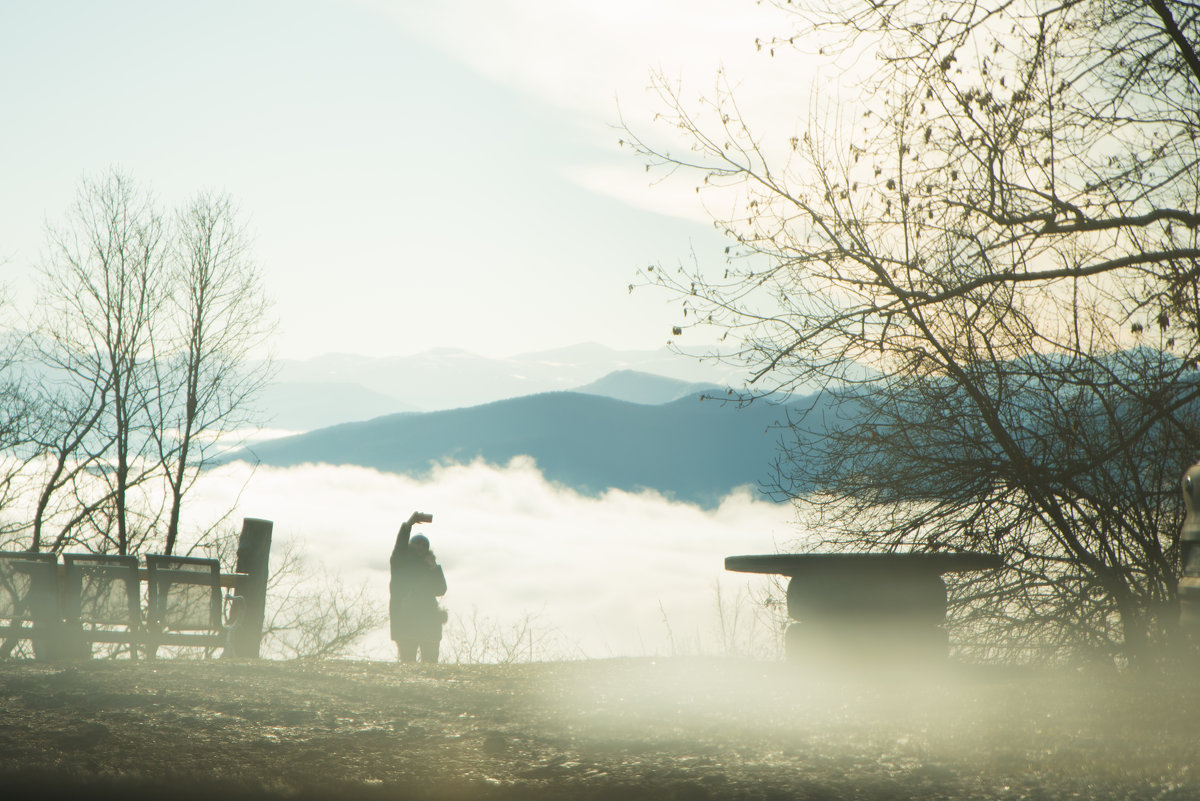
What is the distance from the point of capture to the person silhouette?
995 cm

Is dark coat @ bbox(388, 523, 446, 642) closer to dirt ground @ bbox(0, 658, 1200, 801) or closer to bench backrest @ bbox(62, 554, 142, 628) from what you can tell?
bench backrest @ bbox(62, 554, 142, 628)

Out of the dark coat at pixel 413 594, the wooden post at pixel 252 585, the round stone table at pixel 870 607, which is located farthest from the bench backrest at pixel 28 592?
the round stone table at pixel 870 607

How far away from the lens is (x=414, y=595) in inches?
393

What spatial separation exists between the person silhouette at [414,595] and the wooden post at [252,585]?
5.47ft

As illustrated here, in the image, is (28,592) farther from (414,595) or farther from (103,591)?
(414,595)

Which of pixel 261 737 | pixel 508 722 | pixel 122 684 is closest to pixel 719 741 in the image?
pixel 508 722

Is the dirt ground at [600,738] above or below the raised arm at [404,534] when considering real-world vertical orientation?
below

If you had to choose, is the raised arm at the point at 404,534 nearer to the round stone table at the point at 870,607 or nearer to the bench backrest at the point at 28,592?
the bench backrest at the point at 28,592

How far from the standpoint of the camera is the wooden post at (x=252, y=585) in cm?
1062

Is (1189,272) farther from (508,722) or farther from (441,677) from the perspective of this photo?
(441,677)

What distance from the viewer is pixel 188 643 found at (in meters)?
9.01

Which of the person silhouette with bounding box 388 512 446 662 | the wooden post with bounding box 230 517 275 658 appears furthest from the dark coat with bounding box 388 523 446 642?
the wooden post with bounding box 230 517 275 658

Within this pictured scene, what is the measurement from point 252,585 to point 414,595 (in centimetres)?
214

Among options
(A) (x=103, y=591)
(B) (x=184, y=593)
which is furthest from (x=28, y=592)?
(B) (x=184, y=593)
